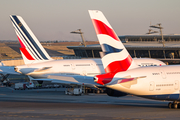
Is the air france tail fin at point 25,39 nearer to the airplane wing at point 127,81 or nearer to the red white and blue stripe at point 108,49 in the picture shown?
the red white and blue stripe at point 108,49

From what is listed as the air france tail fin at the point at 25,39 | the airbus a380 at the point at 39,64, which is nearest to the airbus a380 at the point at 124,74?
the airbus a380 at the point at 39,64

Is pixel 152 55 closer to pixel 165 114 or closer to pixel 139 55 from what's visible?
pixel 139 55

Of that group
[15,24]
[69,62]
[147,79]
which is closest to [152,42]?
[69,62]

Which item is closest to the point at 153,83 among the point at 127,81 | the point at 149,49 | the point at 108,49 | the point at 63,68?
the point at 127,81

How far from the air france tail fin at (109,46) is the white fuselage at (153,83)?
0.77 m

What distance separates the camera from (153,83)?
24.5 m

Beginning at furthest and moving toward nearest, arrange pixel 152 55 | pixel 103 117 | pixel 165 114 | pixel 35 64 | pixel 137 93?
pixel 152 55 → pixel 35 64 → pixel 137 93 → pixel 165 114 → pixel 103 117

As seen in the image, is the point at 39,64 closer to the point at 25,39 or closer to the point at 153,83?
the point at 25,39

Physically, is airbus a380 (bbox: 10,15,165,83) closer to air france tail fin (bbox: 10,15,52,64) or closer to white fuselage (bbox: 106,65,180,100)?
air france tail fin (bbox: 10,15,52,64)

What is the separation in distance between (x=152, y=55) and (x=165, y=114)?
53.2 meters

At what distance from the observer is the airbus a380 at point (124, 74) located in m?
23.1

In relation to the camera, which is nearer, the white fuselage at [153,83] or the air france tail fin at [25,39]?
the white fuselage at [153,83]

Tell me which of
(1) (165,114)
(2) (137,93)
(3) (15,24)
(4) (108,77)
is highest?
(3) (15,24)

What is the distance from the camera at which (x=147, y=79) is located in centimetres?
2427
